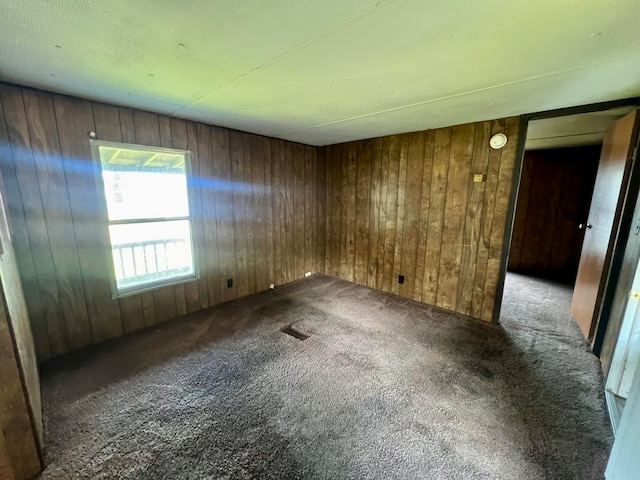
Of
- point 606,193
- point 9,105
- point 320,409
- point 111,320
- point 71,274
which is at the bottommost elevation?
point 320,409

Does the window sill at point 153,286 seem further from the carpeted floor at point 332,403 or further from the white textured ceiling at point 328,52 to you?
the white textured ceiling at point 328,52

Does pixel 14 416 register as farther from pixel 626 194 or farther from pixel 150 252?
pixel 626 194

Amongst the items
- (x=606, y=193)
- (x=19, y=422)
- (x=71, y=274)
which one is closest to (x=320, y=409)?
(x=19, y=422)

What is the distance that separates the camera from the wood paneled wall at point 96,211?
6.23 feet

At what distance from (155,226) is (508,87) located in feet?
11.0

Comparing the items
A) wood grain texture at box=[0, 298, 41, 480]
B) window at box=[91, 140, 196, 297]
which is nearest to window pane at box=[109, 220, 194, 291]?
window at box=[91, 140, 196, 297]

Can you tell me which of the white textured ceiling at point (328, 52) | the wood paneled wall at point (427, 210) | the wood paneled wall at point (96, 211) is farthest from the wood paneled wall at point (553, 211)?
the wood paneled wall at point (96, 211)

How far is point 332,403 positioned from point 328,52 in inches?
84.0

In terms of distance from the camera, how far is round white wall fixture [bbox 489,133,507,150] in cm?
251

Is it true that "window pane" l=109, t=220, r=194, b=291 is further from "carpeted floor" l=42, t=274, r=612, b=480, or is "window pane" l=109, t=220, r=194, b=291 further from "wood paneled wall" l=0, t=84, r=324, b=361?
"carpeted floor" l=42, t=274, r=612, b=480

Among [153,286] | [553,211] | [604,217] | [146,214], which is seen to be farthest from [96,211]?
[553,211]

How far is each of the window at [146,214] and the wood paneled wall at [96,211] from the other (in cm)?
9

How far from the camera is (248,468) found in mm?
1246

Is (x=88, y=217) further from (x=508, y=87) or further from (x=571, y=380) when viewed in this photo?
(x=571, y=380)
